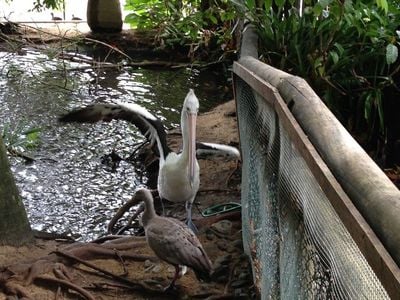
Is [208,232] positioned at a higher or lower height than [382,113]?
lower

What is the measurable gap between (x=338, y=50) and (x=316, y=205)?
11.6 feet

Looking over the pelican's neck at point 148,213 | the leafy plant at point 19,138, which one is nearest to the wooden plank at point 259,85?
the pelican's neck at point 148,213

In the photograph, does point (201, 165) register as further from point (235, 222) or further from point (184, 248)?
point (184, 248)

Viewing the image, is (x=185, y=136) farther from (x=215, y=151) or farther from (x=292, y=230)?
A: (x=292, y=230)

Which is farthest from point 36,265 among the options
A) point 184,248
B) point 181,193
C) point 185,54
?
point 185,54

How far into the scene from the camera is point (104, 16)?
14.5 meters

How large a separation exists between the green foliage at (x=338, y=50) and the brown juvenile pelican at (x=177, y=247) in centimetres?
176

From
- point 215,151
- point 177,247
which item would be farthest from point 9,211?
point 215,151

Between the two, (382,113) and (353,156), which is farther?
(382,113)

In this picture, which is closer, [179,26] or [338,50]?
[338,50]

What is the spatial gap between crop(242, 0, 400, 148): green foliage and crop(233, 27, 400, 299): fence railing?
177 centimetres

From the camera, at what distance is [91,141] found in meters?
8.23

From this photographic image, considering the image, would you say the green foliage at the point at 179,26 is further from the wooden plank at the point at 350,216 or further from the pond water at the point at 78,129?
the wooden plank at the point at 350,216

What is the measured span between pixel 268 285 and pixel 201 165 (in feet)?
14.9
